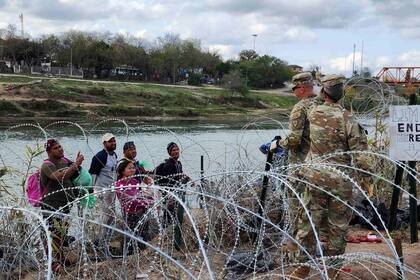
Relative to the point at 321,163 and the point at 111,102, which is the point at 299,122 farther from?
the point at 111,102

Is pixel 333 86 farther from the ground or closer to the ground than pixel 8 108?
farther from the ground

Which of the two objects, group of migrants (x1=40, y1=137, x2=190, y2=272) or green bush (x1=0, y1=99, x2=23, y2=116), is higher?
group of migrants (x1=40, y1=137, x2=190, y2=272)

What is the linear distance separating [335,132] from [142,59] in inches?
2692

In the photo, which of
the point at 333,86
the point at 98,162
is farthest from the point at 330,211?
the point at 98,162

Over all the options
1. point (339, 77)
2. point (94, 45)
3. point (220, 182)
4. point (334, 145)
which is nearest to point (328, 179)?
point (334, 145)

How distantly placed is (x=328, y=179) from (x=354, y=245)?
2003 mm

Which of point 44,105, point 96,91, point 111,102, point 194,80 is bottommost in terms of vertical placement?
point 44,105

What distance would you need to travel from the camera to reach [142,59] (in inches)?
2808

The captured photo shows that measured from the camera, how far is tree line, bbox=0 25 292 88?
2603 inches

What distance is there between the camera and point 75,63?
67.4m

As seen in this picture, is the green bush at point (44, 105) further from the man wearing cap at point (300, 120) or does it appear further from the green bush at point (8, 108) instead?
the man wearing cap at point (300, 120)

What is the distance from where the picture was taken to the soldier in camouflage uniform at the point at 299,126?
15.2 feet

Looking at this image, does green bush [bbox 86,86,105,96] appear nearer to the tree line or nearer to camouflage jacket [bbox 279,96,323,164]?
the tree line

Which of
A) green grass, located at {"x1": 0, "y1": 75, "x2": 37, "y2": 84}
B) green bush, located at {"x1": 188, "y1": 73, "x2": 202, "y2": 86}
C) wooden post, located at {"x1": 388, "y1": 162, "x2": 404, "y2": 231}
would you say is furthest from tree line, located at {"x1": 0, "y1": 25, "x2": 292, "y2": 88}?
wooden post, located at {"x1": 388, "y1": 162, "x2": 404, "y2": 231}
